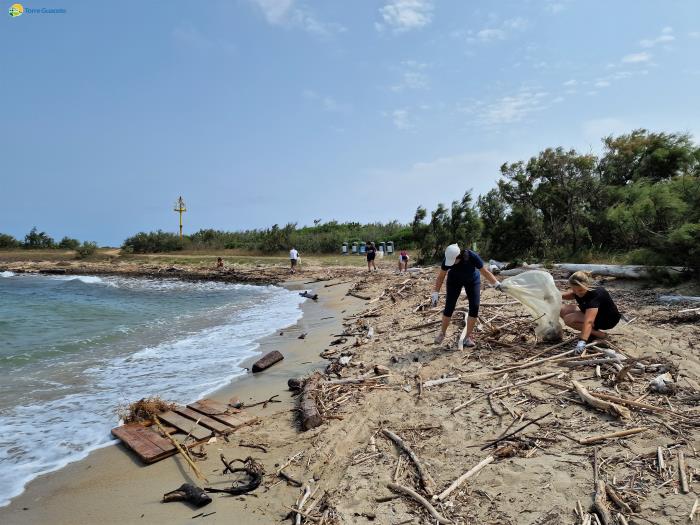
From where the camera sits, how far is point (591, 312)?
6363 millimetres

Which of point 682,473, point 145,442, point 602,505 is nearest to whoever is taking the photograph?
point 602,505

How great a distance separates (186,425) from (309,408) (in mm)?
1579

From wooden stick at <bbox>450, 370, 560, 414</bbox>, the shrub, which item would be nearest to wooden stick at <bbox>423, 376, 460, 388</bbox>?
wooden stick at <bbox>450, 370, 560, 414</bbox>

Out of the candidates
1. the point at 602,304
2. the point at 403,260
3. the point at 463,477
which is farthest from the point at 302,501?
the point at 403,260

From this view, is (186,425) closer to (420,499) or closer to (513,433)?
(420,499)

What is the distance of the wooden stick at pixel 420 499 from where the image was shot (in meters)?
3.17

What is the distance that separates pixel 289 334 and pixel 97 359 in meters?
4.32

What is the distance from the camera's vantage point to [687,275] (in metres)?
10.6

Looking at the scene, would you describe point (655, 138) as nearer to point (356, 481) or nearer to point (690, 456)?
point (690, 456)

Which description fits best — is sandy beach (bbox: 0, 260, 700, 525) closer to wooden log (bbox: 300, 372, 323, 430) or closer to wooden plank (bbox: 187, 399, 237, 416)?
wooden log (bbox: 300, 372, 323, 430)

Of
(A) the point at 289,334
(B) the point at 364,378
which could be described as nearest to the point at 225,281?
(A) the point at 289,334

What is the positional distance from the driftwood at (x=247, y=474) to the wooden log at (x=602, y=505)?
2.72m

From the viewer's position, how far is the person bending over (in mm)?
6352

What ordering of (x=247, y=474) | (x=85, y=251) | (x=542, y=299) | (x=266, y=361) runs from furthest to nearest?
(x=85, y=251)
(x=266, y=361)
(x=542, y=299)
(x=247, y=474)
